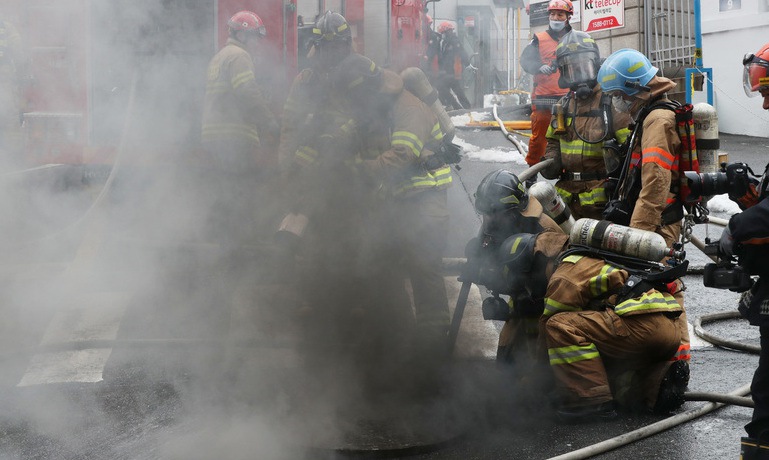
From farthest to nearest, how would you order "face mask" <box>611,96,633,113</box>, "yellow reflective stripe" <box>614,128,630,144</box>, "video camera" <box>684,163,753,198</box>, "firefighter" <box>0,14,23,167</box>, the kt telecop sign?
the kt telecop sign < "firefighter" <box>0,14,23,167</box> < "yellow reflective stripe" <box>614,128,630,144</box> < "face mask" <box>611,96,633,113</box> < "video camera" <box>684,163,753,198</box>

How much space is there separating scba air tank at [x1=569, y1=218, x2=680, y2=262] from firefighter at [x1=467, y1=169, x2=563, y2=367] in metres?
0.35

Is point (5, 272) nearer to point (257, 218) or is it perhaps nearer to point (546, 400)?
point (257, 218)

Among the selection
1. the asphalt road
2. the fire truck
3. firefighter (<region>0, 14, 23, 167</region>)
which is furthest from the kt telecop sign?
firefighter (<region>0, 14, 23, 167</region>)

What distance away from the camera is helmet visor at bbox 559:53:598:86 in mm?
5227

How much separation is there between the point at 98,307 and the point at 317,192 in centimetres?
158

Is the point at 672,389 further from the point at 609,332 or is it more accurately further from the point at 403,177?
the point at 403,177

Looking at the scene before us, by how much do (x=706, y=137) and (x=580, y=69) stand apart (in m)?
1.00

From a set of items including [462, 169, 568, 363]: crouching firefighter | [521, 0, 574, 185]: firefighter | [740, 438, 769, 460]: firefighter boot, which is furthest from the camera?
[521, 0, 574, 185]: firefighter

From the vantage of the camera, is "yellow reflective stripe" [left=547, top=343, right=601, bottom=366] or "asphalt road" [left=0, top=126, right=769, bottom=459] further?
"yellow reflective stripe" [left=547, top=343, right=601, bottom=366]

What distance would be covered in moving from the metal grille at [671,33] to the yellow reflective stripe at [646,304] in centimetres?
820

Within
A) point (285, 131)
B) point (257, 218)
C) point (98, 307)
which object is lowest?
point (98, 307)

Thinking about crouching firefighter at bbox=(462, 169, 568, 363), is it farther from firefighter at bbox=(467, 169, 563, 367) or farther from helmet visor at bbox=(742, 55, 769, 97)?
helmet visor at bbox=(742, 55, 769, 97)

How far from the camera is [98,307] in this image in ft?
18.5

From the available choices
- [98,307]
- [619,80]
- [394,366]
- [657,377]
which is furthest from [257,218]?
[657,377]
